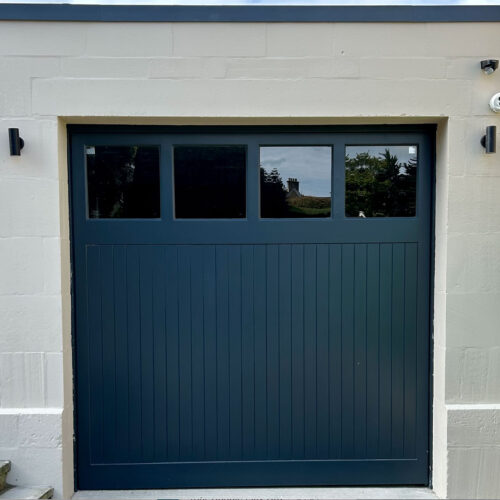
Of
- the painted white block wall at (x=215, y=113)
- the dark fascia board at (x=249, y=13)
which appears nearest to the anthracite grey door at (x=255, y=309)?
the painted white block wall at (x=215, y=113)

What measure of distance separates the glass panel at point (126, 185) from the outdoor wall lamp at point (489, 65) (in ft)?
7.84

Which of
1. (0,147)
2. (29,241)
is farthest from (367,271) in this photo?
(0,147)

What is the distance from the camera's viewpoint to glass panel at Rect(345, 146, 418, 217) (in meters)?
3.06

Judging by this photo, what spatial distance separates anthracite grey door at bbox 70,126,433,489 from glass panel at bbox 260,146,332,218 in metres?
0.01

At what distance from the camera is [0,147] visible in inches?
110

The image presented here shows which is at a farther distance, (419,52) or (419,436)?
(419,436)

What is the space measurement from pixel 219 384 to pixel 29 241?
1.73 metres

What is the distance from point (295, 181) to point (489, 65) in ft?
4.98

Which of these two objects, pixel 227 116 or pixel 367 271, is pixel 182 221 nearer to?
pixel 227 116

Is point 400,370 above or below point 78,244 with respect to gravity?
below

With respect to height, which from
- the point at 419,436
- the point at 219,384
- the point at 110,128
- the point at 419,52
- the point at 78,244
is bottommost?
the point at 419,436

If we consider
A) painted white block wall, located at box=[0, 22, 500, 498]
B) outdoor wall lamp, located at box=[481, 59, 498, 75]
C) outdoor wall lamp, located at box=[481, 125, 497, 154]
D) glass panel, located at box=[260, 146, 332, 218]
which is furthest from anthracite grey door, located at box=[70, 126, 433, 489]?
outdoor wall lamp, located at box=[481, 59, 498, 75]

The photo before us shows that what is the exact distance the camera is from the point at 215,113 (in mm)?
2818

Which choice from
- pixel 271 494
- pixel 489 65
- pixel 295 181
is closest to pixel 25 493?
pixel 271 494
